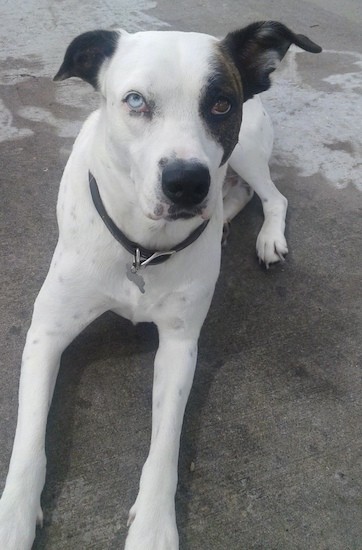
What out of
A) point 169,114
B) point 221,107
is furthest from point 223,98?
point 169,114

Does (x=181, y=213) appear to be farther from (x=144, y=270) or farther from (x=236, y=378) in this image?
(x=236, y=378)

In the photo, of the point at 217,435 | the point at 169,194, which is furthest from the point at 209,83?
the point at 217,435

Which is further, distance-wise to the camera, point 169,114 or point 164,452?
point 164,452

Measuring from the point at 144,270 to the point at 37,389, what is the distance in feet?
1.88

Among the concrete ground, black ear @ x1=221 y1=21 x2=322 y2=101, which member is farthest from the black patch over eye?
the concrete ground

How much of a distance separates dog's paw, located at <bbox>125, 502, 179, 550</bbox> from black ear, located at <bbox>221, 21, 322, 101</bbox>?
1.55m

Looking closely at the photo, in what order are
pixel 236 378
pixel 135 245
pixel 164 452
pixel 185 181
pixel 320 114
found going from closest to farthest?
pixel 185 181, pixel 164 452, pixel 135 245, pixel 236 378, pixel 320 114

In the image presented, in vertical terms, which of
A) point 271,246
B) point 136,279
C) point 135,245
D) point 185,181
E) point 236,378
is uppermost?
point 185,181

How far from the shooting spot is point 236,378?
2352 millimetres

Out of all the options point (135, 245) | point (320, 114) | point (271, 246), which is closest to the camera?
point (135, 245)

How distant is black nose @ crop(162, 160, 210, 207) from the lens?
5.31 feet

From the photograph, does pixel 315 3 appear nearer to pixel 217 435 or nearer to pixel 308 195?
pixel 308 195

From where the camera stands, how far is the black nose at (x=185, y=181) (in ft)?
5.31

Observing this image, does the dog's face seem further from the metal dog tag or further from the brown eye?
the metal dog tag
